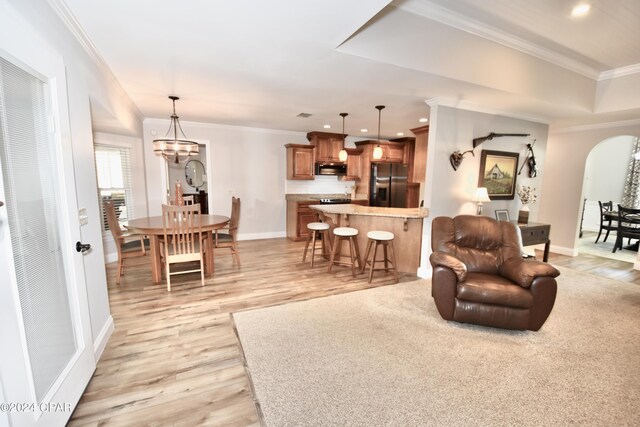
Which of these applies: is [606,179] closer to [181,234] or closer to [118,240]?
[181,234]

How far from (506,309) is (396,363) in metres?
1.23

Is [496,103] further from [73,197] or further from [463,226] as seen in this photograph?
[73,197]

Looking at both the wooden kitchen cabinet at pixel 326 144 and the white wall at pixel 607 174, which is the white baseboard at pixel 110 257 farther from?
the white wall at pixel 607 174

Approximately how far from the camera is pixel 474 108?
4.00 meters

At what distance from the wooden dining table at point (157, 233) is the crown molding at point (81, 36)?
173 centimetres

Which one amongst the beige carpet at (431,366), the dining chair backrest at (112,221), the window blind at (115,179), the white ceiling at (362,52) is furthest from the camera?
the window blind at (115,179)

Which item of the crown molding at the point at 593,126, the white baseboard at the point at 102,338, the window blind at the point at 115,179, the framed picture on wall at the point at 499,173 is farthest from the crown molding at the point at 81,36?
the crown molding at the point at 593,126

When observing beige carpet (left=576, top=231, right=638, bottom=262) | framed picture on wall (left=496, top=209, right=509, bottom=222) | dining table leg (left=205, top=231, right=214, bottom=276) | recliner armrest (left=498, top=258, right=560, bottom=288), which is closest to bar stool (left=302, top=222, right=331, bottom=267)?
dining table leg (left=205, top=231, right=214, bottom=276)

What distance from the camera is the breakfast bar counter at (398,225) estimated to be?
4039mm

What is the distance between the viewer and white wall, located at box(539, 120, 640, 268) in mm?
5118

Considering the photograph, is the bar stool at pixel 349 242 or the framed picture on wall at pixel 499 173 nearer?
the bar stool at pixel 349 242

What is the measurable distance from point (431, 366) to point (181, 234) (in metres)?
3.12

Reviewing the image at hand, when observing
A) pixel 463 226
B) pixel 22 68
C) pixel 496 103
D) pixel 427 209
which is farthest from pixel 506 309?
pixel 22 68

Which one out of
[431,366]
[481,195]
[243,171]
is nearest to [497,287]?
[431,366]
